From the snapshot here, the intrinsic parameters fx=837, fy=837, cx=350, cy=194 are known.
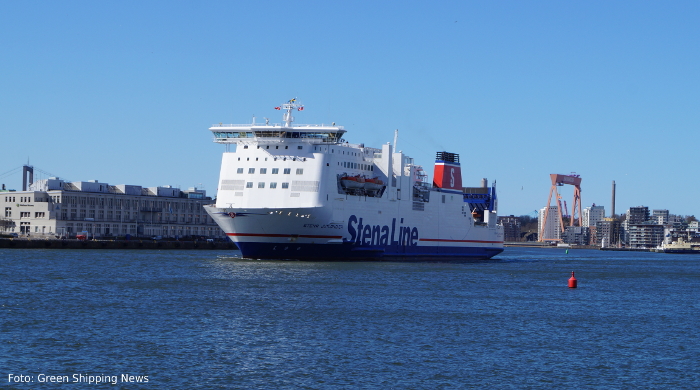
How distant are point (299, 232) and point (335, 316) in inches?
737

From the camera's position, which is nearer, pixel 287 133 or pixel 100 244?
pixel 287 133

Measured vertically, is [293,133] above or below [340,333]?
above

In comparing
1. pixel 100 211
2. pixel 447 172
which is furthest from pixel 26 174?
pixel 447 172

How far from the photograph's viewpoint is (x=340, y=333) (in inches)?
738

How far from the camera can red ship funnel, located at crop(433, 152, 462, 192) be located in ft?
174

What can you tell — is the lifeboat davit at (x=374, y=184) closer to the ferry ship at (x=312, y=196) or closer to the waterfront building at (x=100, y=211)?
the ferry ship at (x=312, y=196)

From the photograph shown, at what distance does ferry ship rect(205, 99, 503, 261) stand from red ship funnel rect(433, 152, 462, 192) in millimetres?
5223

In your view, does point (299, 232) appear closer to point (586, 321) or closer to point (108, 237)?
point (586, 321)

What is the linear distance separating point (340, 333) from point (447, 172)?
35.4 metres

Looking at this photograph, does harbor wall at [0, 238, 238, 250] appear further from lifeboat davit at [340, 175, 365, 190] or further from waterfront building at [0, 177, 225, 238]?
lifeboat davit at [340, 175, 365, 190]

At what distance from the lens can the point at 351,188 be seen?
4312cm

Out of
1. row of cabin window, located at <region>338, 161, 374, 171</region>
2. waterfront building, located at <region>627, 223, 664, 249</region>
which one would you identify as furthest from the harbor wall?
waterfront building, located at <region>627, 223, 664, 249</region>

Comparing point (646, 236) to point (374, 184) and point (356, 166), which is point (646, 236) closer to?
point (374, 184)

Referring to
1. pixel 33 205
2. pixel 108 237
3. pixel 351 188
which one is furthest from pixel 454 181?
pixel 33 205
